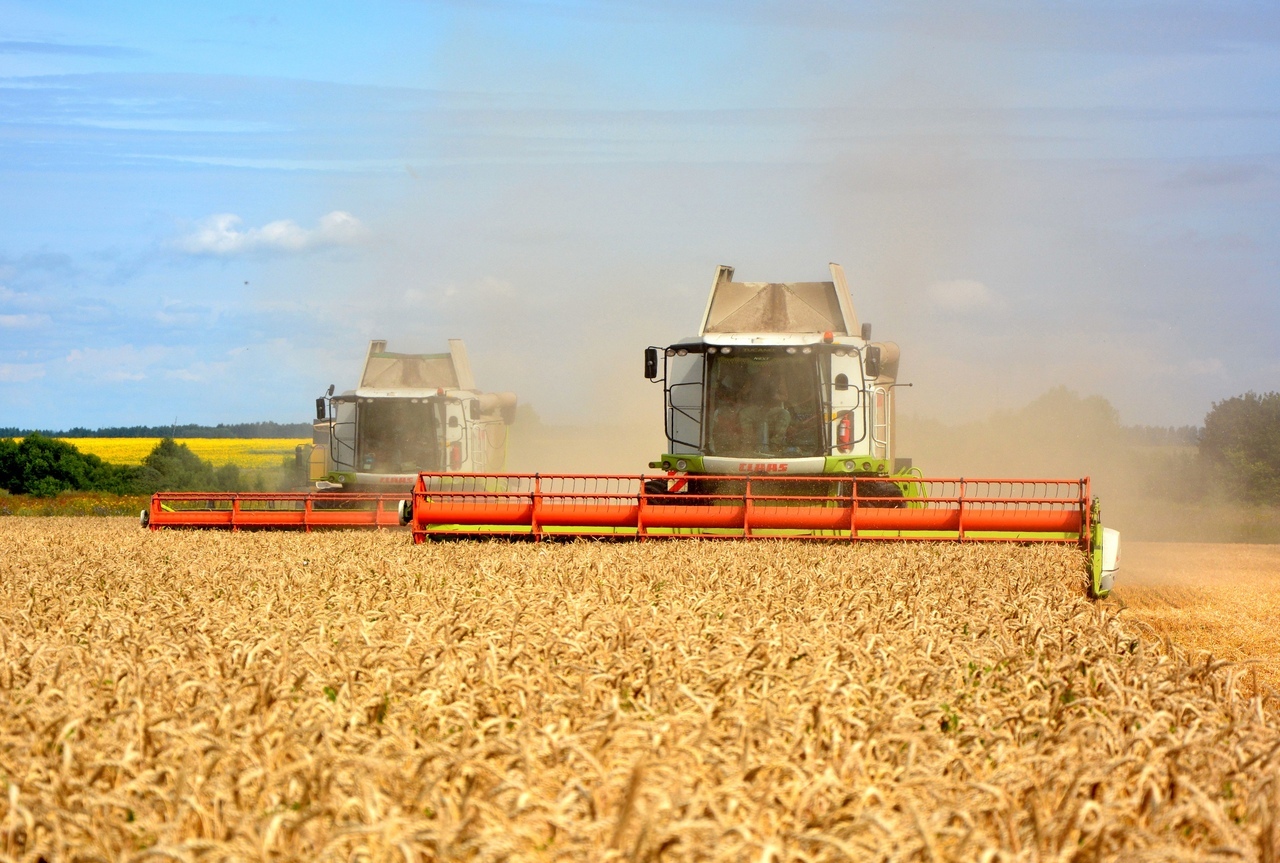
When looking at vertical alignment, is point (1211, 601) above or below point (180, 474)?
below

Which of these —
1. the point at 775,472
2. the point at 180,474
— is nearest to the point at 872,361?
the point at 775,472

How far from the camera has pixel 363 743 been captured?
2.97m

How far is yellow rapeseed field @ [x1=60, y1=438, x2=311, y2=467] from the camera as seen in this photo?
44.5 m

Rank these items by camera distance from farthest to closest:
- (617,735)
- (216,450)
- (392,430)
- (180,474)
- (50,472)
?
(216,450) → (180,474) → (50,472) → (392,430) → (617,735)

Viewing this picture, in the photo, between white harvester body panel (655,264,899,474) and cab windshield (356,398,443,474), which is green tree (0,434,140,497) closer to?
cab windshield (356,398,443,474)

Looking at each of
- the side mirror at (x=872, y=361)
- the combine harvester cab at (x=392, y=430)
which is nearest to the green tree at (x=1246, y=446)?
the combine harvester cab at (x=392, y=430)

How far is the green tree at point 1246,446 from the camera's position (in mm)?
39906

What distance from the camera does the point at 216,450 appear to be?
1938 inches

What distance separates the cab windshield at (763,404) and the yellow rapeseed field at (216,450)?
32.1m

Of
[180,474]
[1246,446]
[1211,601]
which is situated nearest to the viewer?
[1211,601]

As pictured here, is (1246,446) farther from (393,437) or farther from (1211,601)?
(393,437)

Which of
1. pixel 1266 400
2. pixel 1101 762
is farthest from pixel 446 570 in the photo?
pixel 1266 400

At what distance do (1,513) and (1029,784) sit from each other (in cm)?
2999

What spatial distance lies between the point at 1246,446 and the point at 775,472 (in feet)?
113
